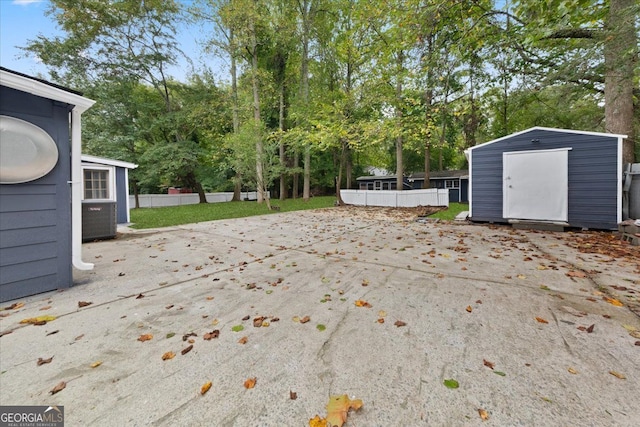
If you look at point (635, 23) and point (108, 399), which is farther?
point (635, 23)

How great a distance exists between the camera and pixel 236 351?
6.51 ft

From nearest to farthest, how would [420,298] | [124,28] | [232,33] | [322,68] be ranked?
[420,298]
[124,28]
[232,33]
[322,68]

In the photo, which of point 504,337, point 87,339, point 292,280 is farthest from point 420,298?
point 87,339

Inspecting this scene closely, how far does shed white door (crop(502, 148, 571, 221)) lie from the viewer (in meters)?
7.06

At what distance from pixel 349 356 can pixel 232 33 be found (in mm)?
19836

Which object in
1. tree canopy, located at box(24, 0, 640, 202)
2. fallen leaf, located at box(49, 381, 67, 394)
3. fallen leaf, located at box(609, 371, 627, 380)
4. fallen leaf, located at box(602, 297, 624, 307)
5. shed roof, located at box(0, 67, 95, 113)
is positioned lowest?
fallen leaf, located at box(49, 381, 67, 394)

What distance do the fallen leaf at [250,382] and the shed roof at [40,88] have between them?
3.66 meters

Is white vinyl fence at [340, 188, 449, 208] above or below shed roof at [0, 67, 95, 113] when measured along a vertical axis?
below

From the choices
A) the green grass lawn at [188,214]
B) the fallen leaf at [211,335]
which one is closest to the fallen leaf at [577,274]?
the fallen leaf at [211,335]

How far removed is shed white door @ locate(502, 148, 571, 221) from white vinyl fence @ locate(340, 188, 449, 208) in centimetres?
647

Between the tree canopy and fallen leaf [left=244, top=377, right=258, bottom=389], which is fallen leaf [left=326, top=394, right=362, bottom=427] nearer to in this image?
fallen leaf [left=244, top=377, right=258, bottom=389]

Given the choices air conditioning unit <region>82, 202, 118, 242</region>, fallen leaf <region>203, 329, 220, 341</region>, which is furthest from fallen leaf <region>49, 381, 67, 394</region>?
air conditioning unit <region>82, 202, 118, 242</region>

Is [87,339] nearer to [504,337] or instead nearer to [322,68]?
[504,337]

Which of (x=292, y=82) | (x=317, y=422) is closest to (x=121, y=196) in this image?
(x=317, y=422)
